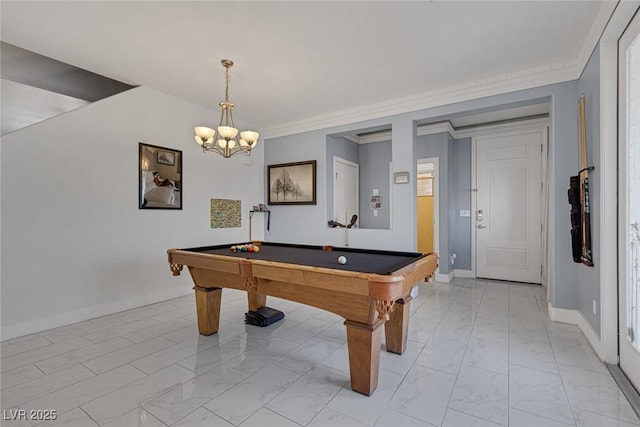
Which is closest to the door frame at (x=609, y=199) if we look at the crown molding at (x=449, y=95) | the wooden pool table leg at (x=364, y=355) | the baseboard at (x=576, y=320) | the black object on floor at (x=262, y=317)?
the baseboard at (x=576, y=320)

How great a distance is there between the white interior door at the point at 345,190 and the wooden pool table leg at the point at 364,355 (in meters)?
3.07

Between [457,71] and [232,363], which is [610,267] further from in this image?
[232,363]

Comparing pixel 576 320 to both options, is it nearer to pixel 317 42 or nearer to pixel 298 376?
pixel 298 376

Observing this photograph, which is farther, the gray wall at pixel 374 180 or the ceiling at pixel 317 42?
the gray wall at pixel 374 180

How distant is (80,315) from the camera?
3182mm

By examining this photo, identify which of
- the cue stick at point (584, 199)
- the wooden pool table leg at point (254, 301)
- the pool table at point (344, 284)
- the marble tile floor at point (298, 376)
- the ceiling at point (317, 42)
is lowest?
the marble tile floor at point (298, 376)

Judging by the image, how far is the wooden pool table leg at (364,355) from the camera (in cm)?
184

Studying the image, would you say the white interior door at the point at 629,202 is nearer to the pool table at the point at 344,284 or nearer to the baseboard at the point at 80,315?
the pool table at the point at 344,284

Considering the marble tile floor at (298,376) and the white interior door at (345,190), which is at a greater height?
the white interior door at (345,190)

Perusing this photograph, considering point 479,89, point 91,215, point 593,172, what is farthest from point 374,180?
point 91,215

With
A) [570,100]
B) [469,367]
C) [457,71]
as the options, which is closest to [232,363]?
[469,367]

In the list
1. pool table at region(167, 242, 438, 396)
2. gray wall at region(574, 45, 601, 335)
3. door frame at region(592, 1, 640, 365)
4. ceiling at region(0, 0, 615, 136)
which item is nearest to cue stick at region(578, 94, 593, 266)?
gray wall at region(574, 45, 601, 335)

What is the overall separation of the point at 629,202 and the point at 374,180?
395 centimetres

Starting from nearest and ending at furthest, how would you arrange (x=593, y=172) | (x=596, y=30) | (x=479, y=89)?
(x=596, y=30) → (x=593, y=172) → (x=479, y=89)
